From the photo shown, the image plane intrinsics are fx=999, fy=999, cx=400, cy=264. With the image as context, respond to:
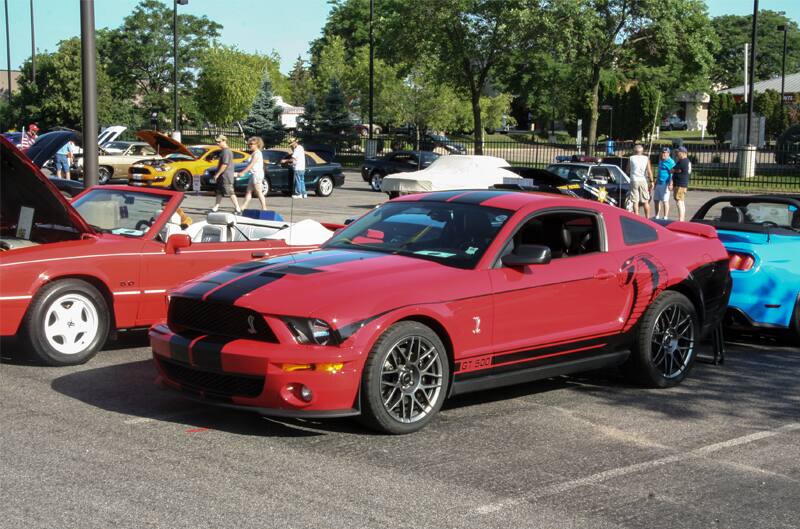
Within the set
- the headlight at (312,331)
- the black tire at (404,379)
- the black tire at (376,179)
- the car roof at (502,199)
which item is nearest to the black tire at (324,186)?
the black tire at (376,179)

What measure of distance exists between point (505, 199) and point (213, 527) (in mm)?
3632

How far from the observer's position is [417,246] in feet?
22.7

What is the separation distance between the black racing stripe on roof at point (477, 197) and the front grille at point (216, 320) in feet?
6.54

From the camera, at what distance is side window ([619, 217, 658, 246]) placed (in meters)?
7.67

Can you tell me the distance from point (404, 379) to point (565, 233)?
2013mm

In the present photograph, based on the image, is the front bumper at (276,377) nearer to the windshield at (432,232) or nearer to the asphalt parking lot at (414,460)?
the asphalt parking lot at (414,460)

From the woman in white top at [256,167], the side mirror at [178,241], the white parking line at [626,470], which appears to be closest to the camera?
A: the white parking line at [626,470]

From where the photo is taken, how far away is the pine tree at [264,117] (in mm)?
58719

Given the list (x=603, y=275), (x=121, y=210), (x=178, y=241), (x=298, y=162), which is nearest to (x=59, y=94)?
(x=298, y=162)

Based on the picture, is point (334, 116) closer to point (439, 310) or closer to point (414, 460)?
point (439, 310)

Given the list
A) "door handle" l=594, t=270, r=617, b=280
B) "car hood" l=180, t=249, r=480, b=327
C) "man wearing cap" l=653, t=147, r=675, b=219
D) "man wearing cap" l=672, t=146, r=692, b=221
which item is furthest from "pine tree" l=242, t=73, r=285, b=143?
"car hood" l=180, t=249, r=480, b=327

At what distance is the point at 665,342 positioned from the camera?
25.4 feet

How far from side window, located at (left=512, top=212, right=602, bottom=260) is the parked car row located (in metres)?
0.01

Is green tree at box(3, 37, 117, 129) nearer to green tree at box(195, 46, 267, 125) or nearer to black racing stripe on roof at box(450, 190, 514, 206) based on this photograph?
green tree at box(195, 46, 267, 125)
